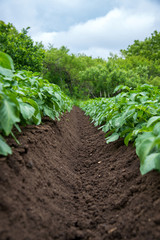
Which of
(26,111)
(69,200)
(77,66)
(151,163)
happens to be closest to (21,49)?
(26,111)

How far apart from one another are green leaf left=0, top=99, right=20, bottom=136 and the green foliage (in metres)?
8.57

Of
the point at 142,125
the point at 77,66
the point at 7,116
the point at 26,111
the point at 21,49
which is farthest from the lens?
the point at 77,66

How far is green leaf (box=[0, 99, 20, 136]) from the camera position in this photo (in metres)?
1.29

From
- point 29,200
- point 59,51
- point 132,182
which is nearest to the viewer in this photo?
point 29,200

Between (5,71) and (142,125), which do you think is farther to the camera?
(142,125)

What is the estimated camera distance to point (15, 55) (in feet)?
30.3

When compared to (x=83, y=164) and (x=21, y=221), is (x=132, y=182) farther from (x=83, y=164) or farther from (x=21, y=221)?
(x=83, y=164)

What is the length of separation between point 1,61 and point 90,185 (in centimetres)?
165

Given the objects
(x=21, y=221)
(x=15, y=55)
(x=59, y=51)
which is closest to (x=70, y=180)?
(x=21, y=221)

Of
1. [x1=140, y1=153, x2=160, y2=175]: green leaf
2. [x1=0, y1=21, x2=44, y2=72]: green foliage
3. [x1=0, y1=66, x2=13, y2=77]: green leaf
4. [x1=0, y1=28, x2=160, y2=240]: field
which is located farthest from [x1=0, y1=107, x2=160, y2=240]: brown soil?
[x1=0, y1=21, x2=44, y2=72]: green foliage

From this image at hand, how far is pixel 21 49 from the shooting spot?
31.3 feet

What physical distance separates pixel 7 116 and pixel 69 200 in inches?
42.6

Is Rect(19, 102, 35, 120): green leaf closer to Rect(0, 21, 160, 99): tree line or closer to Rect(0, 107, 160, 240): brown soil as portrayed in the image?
Rect(0, 107, 160, 240): brown soil

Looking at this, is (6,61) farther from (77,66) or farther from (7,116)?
(77,66)
